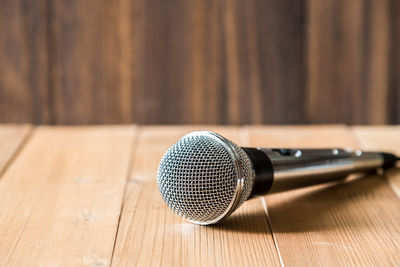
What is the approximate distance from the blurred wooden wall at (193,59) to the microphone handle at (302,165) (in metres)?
0.73

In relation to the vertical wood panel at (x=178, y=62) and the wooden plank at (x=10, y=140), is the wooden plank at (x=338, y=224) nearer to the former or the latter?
the wooden plank at (x=10, y=140)

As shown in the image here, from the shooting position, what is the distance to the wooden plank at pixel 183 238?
88 cm

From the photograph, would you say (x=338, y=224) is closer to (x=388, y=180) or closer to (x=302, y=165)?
(x=302, y=165)

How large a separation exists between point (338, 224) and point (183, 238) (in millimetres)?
313

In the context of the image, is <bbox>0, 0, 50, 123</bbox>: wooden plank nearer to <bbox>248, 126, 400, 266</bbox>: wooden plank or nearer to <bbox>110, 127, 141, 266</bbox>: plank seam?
<bbox>110, 127, 141, 266</bbox>: plank seam

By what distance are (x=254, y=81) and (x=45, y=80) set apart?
796 mm

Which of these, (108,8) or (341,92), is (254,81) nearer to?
(341,92)

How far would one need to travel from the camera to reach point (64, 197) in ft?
3.91

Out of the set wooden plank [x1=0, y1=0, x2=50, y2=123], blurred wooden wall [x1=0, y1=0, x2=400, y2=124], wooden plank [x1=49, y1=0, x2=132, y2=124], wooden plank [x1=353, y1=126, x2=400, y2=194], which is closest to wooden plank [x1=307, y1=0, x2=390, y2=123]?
blurred wooden wall [x1=0, y1=0, x2=400, y2=124]

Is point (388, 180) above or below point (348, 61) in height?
below

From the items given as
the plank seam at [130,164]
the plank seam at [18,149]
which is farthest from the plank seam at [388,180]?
the plank seam at [18,149]

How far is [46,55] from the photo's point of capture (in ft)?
6.69

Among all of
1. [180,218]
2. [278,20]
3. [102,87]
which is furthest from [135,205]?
[278,20]

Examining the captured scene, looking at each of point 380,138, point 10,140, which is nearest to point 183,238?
point 10,140
